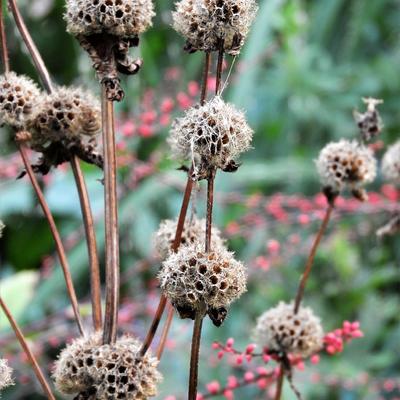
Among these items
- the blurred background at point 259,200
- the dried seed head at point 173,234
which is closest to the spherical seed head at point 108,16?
the dried seed head at point 173,234

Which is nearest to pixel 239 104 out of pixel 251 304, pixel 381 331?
pixel 251 304

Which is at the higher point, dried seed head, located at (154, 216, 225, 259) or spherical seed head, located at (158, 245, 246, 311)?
dried seed head, located at (154, 216, 225, 259)

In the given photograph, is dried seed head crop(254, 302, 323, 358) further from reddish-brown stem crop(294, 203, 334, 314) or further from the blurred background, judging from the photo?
the blurred background

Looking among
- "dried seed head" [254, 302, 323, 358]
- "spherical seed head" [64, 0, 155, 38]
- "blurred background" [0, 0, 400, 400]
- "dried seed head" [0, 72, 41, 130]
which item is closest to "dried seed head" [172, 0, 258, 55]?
"spherical seed head" [64, 0, 155, 38]

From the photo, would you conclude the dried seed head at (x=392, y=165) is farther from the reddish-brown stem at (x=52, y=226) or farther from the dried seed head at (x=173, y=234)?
the reddish-brown stem at (x=52, y=226)

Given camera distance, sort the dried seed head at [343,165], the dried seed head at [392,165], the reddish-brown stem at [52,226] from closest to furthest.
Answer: the reddish-brown stem at [52,226]
the dried seed head at [343,165]
the dried seed head at [392,165]

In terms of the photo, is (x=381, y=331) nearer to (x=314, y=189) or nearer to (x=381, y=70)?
(x=314, y=189)

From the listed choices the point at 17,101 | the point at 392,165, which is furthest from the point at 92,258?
the point at 392,165
